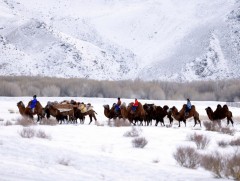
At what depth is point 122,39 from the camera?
136m

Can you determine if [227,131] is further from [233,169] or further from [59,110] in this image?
[233,169]

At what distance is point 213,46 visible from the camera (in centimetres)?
12006

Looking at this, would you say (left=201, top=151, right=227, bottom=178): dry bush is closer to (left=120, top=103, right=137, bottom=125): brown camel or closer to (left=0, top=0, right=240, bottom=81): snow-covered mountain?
(left=120, top=103, right=137, bottom=125): brown camel

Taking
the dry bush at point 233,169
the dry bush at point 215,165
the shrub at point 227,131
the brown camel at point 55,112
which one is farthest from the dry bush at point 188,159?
the brown camel at point 55,112

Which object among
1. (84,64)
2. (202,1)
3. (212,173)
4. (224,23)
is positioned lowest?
(212,173)

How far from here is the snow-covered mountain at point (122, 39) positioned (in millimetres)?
110125

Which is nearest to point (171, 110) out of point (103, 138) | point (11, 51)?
point (103, 138)

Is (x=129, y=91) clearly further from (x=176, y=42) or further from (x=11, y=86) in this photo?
(x=176, y=42)

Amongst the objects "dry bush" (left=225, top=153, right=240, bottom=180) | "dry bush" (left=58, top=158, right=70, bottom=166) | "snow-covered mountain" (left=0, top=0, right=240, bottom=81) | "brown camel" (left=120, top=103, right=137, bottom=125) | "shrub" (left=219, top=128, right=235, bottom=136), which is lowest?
"dry bush" (left=225, top=153, right=240, bottom=180)

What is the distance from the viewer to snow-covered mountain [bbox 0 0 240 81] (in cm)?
11012

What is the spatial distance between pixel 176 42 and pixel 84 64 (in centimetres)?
2531

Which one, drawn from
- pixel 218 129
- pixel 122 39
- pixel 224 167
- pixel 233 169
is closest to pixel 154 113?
pixel 218 129

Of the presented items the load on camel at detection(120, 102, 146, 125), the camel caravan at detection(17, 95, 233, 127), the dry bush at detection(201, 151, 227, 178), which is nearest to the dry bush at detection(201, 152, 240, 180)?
the dry bush at detection(201, 151, 227, 178)

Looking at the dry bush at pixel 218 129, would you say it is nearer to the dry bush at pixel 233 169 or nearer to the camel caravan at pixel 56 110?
the camel caravan at pixel 56 110
